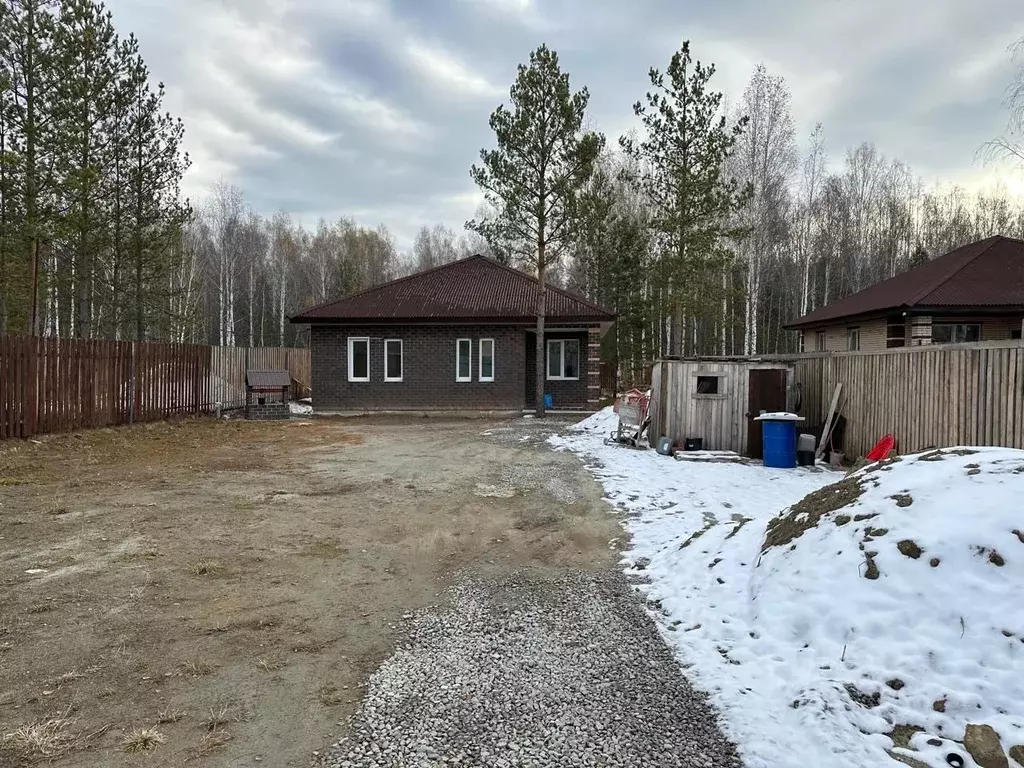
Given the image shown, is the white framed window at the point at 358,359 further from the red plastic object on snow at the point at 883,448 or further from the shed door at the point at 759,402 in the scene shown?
the red plastic object on snow at the point at 883,448

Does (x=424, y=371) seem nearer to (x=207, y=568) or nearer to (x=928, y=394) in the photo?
(x=928, y=394)

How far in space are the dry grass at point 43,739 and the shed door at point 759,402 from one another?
10.3 m

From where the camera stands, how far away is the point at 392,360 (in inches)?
798

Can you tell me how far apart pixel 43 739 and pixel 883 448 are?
979 cm

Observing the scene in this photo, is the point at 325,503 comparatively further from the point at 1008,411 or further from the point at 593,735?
the point at 1008,411

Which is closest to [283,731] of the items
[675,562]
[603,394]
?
[675,562]

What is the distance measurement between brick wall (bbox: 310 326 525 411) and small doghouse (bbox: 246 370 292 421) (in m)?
1.56

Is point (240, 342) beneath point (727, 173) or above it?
beneath

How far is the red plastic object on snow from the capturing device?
28.4ft

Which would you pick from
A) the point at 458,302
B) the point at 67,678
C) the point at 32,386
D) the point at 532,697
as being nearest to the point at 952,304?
the point at 458,302

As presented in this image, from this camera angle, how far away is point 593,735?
8.75 feet

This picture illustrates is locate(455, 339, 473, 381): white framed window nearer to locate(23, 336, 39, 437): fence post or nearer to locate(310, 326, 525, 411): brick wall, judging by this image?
locate(310, 326, 525, 411): brick wall

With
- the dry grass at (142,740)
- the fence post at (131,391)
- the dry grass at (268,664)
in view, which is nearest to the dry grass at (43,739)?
the dry grass at (142,740)

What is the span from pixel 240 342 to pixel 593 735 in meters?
47.3
